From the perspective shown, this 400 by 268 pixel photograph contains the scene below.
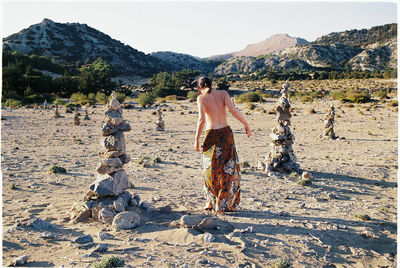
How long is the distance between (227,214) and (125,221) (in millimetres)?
2080

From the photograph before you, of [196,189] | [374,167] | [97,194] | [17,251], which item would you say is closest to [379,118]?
[374,167]

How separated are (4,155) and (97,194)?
8.45m

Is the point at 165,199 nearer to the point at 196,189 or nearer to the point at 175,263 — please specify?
the point at 196,189

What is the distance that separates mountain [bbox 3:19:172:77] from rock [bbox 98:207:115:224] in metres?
78.3

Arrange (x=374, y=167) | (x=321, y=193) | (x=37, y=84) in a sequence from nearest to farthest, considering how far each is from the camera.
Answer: (x=321, y=193), (x=374, y=167), (x=37, y=84)

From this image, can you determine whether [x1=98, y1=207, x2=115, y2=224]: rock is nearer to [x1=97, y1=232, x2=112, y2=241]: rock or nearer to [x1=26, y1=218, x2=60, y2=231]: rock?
[x1=97, y1=232, x2=112, y2=241]: rock

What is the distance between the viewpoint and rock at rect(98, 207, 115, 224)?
517 cm

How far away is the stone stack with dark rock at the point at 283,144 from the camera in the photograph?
9.68 meters

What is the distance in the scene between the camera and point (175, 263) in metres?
3.86

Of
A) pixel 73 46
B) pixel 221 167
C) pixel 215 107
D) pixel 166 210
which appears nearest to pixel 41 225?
pixel 166 210

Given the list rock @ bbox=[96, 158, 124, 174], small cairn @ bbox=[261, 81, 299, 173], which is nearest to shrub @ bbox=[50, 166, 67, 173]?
rock @ bbox=[96, 158, 124, 174]

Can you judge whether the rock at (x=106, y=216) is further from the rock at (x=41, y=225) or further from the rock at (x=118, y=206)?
the rock at (x=41, y=225)

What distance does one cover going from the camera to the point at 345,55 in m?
118

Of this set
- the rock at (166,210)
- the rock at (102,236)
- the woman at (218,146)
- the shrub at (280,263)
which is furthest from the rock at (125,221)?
the shrub at (280,263)
